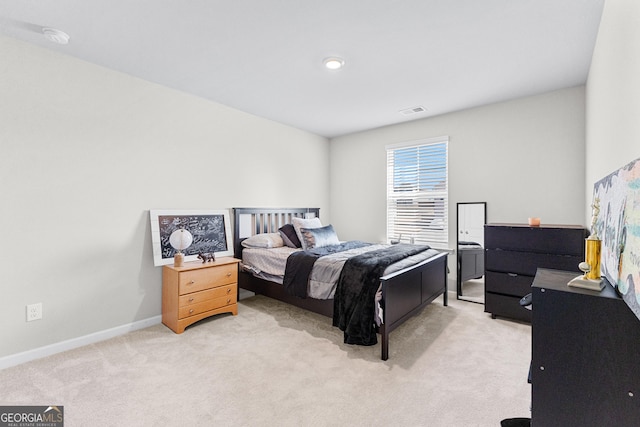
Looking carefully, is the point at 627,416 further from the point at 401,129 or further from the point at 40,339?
the point at 401,129

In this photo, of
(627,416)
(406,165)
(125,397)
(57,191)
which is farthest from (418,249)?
(57,191)

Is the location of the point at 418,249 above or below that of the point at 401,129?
below

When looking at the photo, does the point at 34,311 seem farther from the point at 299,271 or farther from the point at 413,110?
the point at 413,110

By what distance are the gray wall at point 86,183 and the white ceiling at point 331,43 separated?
25 cm

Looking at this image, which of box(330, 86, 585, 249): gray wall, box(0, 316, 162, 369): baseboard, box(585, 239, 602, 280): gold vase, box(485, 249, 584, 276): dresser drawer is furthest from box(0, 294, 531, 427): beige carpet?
box(330, 86, 585, 249): gray wall

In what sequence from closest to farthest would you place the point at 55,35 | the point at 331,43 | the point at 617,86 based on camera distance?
the point at 617,86 → the point at 55,35 → the point at 331,43

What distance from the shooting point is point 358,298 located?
2.63 metres

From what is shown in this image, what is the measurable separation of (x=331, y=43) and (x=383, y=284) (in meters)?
2.04

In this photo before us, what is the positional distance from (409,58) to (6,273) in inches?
149

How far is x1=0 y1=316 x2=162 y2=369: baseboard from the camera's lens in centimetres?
235

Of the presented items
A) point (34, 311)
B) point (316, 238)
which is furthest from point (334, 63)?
point (34, 311)

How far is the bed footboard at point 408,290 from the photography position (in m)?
2.49

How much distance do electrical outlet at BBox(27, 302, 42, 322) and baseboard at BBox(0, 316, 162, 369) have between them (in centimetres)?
26

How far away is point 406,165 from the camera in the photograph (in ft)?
15.4
